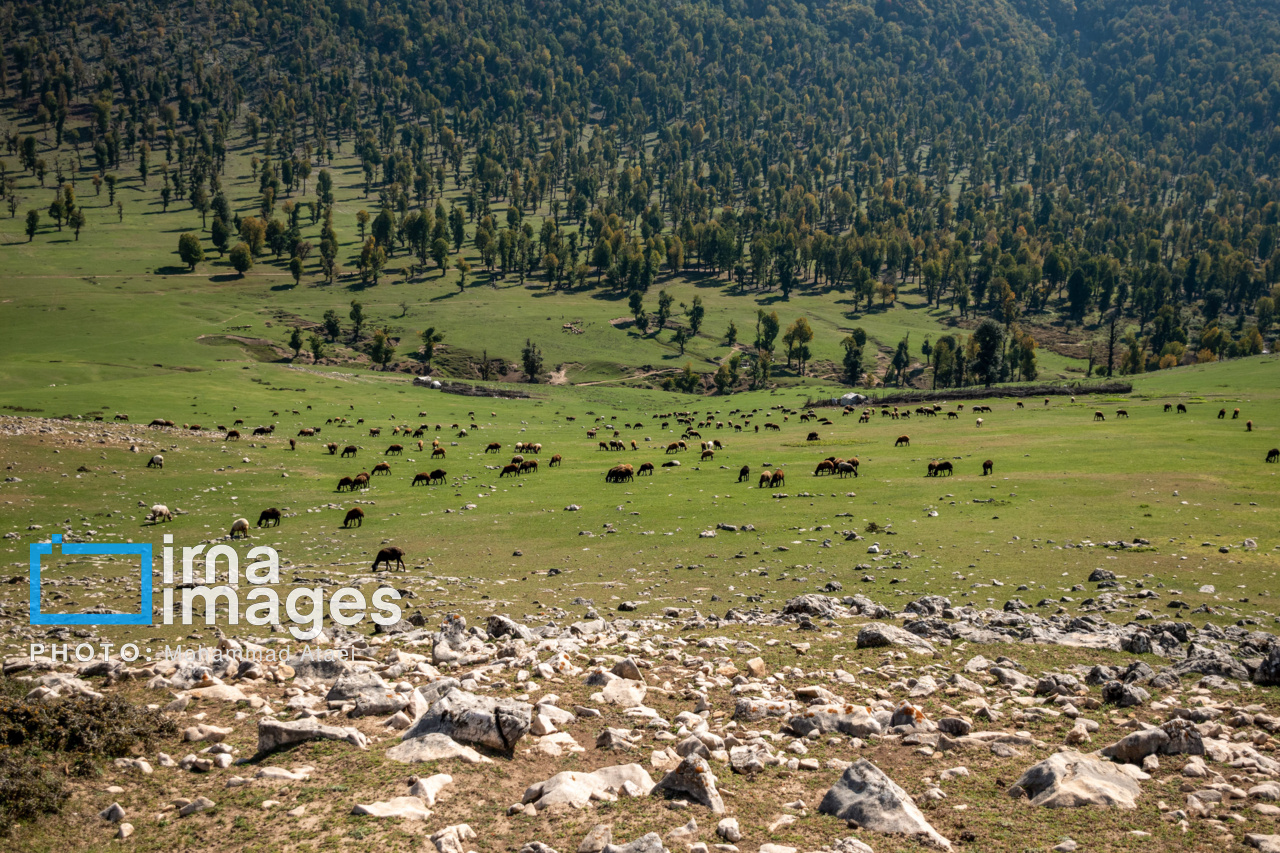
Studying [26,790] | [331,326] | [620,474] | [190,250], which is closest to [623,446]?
[620,474]

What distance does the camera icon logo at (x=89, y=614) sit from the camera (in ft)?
61.3

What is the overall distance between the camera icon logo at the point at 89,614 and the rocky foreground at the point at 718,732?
414cm

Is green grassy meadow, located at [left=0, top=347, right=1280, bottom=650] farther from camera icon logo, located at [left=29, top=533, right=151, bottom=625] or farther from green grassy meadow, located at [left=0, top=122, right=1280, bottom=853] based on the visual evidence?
camera icon logo, located at [left=29, top=533, right=151, bottom=625]

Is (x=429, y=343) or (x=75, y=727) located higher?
(x=429, y=343)

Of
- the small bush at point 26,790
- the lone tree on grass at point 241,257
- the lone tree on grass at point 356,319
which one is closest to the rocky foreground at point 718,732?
the small bush at point 26,790

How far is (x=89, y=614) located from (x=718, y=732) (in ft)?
54.5

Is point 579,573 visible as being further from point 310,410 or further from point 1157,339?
point 1157,339

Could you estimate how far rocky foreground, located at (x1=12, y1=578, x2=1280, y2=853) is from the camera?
9457mm

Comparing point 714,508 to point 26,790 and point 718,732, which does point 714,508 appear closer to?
point 718,732

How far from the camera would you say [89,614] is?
19094 millimetres

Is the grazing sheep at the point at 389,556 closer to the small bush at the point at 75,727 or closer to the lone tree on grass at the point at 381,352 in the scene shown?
the small bush at the point at 75,727

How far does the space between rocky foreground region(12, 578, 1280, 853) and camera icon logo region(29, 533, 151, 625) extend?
163 inches

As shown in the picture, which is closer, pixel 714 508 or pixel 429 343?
pixel 714 508

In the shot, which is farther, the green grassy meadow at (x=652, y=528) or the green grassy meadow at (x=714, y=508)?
the green grassy meadow at (x=714, y=508)
